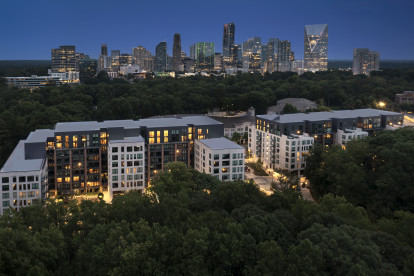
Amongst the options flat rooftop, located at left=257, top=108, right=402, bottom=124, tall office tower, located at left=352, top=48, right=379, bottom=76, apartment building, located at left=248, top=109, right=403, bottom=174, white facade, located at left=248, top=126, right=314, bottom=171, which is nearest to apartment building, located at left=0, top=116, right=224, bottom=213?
white facade, located at left=248, top=126, right=314, bottom=171

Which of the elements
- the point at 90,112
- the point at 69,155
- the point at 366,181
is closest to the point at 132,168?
the point at 69,155

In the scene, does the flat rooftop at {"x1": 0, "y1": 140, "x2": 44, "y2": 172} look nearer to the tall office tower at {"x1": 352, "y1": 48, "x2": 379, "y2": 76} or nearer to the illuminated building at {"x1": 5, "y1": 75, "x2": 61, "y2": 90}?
the illuminated building at {"x1": 5, "y1": 75, "x2": 61, "y2": 90}

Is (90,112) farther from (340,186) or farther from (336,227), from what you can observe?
(336,227)

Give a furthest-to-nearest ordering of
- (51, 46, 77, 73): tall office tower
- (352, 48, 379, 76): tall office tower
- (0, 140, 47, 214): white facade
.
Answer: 1. (352, 48, 379, 76): tall office tower
2. (51, 46, 77, 73): tall office tower
3. (0, 140, 47, 214): white facade

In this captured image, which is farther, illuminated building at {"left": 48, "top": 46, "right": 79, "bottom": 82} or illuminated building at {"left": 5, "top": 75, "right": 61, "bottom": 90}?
illuminated building at {"left": 48, "top": 46, "right": 79, "bottom": 82}

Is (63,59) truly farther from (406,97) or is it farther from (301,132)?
(301,132)

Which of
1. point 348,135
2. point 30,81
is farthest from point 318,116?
point 30,81
